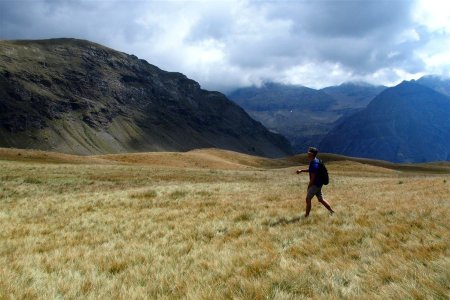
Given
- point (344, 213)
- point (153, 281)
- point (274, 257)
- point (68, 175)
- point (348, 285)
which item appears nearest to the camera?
point (348, 285)

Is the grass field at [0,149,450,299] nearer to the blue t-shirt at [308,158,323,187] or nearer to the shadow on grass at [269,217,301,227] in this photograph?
the shadow on grass at [269,217,301,227]

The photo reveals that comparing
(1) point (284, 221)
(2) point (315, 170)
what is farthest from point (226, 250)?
(2) point (315, 170)

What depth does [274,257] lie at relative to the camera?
964 cm

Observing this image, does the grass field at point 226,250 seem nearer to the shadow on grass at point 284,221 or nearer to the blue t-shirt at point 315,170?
the shadow on grass at point 284,221

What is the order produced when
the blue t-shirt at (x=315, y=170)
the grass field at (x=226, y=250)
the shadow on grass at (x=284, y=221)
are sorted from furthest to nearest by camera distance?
the blue t-shirt at (x=315, y=170), the shadow on grass at (x=284, y=221), the grass field at (x=226, y=250)

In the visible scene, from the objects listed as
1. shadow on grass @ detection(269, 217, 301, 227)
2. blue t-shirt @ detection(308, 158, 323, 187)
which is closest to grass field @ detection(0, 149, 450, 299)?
shadow on grass @ detection(269, 217, 301, 227)

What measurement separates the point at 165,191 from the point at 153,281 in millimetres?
19212

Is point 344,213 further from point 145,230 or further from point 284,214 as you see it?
point 145,230

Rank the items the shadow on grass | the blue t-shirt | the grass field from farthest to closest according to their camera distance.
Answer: the blue t-shirt < the shadow on grass < the grass field

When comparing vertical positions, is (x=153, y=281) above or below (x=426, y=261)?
below

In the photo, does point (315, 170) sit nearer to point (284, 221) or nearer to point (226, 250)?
point (284, 221)

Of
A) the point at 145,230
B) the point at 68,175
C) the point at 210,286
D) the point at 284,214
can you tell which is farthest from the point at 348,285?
the point at 68,175

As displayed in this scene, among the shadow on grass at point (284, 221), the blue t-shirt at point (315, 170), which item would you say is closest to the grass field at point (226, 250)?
the shadow on grass at point (284, 221)

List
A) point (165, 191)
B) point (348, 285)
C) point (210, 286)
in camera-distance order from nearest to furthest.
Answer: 1. point (348, 285)
2. point (210, 286)
3. point (165, 191)
